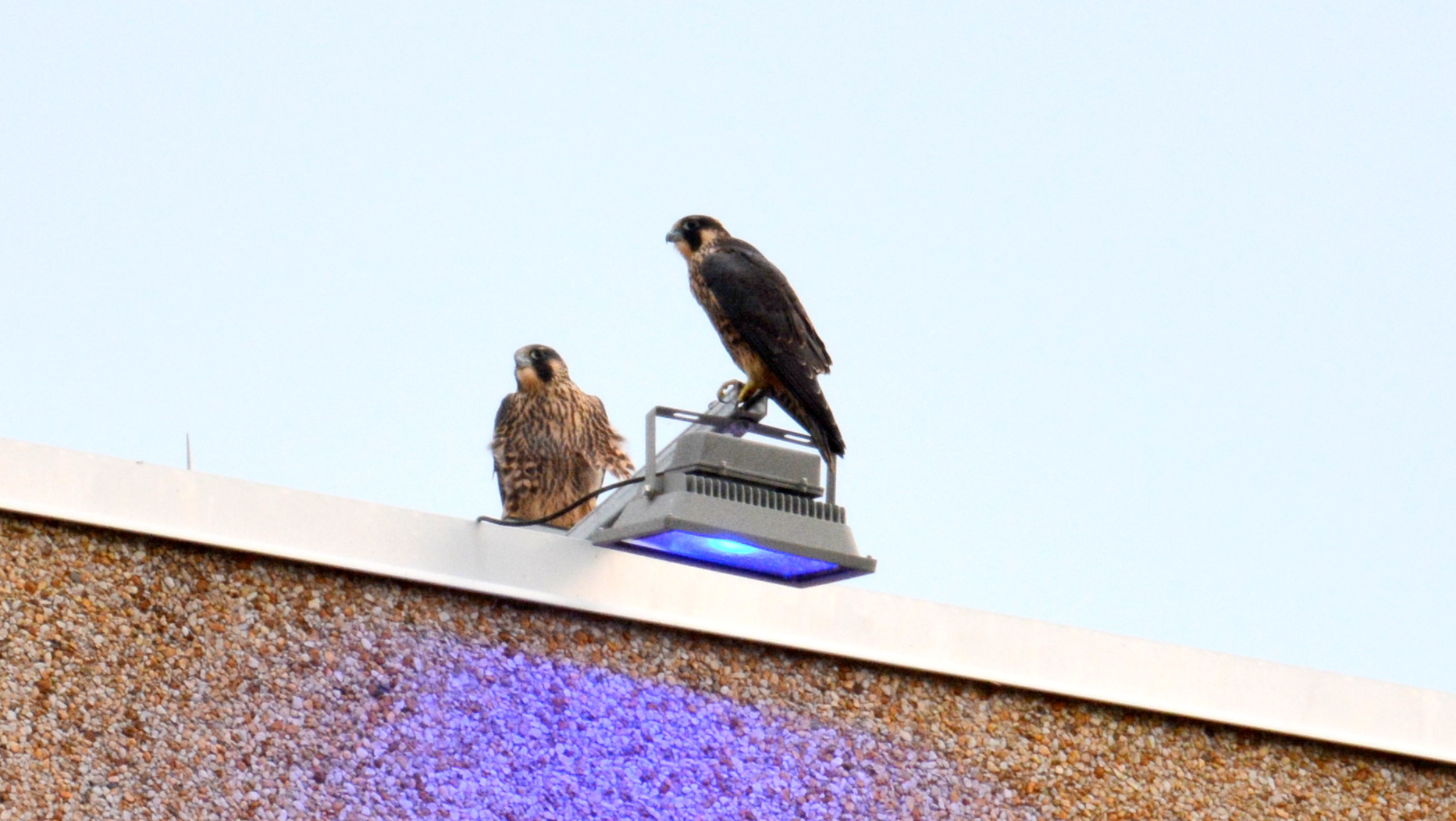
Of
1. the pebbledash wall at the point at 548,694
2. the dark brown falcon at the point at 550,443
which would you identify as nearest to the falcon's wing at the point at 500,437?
the dark brown falcon at the point at 550,443

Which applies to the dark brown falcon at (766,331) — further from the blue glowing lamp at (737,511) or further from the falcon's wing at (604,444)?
the falcon's wing at (604,444)

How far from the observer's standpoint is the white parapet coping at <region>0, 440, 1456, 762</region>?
3.04 m

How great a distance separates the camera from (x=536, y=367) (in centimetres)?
439

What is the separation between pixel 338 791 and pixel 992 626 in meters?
1.33

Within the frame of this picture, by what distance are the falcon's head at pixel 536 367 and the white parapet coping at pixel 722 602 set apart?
0.98m

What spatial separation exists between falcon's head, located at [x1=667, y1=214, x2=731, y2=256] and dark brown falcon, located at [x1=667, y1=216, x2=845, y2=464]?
0.03 m

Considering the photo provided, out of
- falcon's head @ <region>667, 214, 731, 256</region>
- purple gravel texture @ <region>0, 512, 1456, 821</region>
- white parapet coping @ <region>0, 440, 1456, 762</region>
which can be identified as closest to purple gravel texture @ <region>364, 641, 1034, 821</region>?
purple gravel texture @ <region>0, 512, 1456, 821</region>

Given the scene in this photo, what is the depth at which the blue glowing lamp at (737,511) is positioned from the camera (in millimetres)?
2803

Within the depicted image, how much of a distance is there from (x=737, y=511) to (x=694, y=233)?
99 centimetres

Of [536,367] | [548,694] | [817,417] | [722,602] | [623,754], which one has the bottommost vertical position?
[623,754]

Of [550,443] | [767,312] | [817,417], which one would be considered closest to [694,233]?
[767,312]

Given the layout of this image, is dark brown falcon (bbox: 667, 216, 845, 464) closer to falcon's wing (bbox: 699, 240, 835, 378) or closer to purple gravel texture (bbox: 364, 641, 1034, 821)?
falcon's wing (bbox: 699, 240, 835, 378)

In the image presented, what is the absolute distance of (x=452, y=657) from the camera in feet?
10.8

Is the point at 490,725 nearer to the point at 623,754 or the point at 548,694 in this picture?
the point at 548,694
